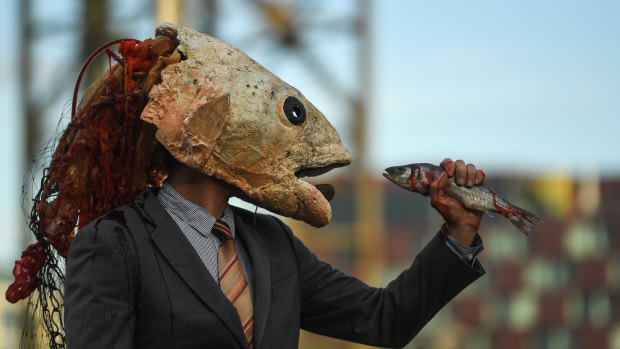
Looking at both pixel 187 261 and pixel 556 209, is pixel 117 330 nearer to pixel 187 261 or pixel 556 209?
pixel 187 261

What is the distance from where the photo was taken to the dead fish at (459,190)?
2311 millimetres

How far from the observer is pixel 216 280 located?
2.20 m

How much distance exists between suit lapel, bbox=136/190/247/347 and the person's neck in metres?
0.10

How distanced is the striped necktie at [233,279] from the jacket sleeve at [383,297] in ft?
0.97

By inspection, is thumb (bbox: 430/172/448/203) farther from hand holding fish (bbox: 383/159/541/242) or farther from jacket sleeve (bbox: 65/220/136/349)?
jacket sleeve (bbox: 65/220/136/349)

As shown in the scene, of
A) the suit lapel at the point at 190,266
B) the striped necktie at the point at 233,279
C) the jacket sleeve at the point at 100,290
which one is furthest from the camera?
the striped necktie at the point at 233,279

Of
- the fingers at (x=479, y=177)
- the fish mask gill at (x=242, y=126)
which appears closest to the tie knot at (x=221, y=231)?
the fish mask gill at (x=242, y=126)

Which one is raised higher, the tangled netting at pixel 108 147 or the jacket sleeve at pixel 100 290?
the tangled netting at pixel 108 147

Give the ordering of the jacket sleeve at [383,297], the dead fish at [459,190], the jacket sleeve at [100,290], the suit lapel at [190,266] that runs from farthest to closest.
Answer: the jacket sleeve at [383,297]
the dead fish at [459,190]
the suit lapel at [190,266]
the jacket sleeve at [100,290]

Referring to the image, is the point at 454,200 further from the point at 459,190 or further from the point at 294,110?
the point at 294,110

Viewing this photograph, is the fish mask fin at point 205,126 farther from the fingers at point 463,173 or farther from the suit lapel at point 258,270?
the fingers at point 463,173

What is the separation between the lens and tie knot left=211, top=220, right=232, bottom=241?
2277mm

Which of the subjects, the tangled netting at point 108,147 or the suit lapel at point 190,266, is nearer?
the suit lapel at point 190,266

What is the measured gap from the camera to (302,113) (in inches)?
91.1
